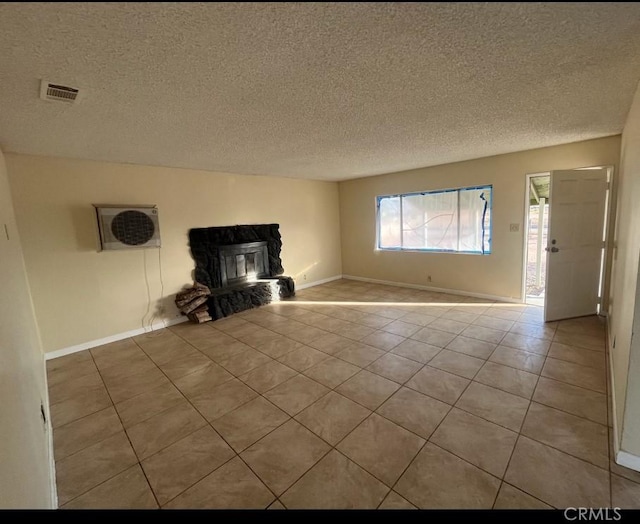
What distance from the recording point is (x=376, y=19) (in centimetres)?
118

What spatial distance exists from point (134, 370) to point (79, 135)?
223 centimetres

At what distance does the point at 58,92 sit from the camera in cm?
168

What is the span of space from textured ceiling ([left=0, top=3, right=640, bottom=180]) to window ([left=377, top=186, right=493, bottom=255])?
1667 mm

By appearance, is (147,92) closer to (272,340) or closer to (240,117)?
(240,117)

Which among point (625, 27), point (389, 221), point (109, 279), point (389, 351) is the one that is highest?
point (625, 27)

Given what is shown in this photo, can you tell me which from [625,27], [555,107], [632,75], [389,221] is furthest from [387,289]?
[625,27]

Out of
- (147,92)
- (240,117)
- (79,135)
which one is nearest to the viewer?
(147,92)

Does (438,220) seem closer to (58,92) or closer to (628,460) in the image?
(628,460)

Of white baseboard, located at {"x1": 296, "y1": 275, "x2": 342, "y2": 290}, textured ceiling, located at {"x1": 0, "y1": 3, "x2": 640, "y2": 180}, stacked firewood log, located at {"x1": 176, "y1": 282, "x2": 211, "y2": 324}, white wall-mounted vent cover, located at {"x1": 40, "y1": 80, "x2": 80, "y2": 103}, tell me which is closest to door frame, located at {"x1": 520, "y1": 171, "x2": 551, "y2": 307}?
textured ceiling, located at {"x1": 0, "y1": 3, "x2": 640, "y2": 180}

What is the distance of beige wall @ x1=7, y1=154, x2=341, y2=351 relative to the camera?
302 cm

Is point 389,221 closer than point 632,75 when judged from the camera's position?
No

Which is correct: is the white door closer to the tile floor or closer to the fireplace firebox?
the tile floor

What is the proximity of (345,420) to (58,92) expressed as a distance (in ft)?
9.10

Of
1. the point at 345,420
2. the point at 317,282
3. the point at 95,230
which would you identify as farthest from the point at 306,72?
the point at 317,282
